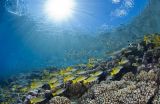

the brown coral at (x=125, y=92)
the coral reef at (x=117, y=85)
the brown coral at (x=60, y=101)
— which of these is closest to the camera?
the brown coral at (x=125, y=92)

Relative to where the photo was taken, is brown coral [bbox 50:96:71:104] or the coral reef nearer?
the coral reef

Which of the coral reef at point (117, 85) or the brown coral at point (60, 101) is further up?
the coral reef at point (117, 85)

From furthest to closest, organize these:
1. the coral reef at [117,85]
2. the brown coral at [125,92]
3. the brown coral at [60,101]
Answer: the brown coral at [60,101] < the coral reef at [117,85] < the brown coral at [125,92]

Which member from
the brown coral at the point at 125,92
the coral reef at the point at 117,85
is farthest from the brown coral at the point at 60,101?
the brown coral at the point at 125,92

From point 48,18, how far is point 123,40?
29.3 meters

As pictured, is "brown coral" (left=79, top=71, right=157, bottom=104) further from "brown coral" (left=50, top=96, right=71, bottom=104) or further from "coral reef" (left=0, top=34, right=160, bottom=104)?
"brown coral" (left=50, top=96, right=71, bottom=104)

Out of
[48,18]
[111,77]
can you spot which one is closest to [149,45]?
[111,77]

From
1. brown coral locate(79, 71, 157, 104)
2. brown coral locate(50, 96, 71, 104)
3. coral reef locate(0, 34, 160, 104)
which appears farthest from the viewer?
brown coral locate(50, 96, 71, 104)

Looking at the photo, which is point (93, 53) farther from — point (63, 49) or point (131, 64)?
point (131, 64)

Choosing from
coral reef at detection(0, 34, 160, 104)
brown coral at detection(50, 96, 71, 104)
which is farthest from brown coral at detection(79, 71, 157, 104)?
brown coral at detection(50, 96, 71, 104)

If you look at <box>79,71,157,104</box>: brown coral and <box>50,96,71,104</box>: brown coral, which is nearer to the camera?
<box>79,71,157,104</box>: brown coral

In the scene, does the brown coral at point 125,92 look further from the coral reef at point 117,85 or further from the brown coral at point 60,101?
the brown coral at point 60,101

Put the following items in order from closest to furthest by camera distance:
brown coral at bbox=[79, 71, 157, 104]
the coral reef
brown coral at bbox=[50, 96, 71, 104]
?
brown coral at bbox=[79, 71, 157, 104], the coral reef, brown coral at bbox=[50, 96, 71, 104]

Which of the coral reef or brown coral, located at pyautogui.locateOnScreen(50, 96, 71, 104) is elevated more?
the coral reef
